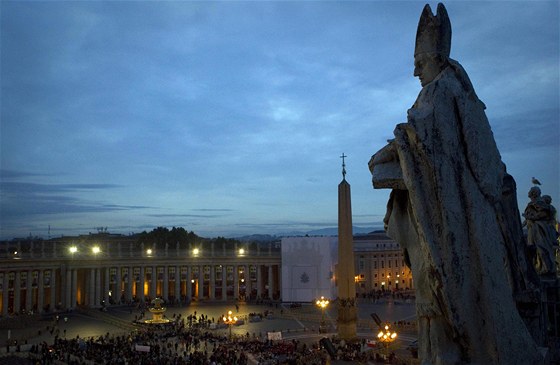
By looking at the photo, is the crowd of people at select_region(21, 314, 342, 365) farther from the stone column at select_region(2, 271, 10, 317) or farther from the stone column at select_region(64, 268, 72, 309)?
the stone column at select_region(64, 268, 72, 309)

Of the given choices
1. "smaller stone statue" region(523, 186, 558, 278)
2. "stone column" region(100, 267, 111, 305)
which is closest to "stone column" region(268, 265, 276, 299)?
"stone column" region(100, 267, 111, 305)

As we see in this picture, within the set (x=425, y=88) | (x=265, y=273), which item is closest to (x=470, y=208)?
(x=425, y=88)

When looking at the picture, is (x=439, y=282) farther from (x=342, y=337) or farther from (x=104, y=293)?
(x=104, y=293)

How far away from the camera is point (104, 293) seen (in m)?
69.6

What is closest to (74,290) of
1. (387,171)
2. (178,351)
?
(178,351)

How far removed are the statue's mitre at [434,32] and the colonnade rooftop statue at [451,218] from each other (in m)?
0.01

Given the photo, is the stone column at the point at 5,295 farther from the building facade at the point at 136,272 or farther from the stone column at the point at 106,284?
the stone column at the point at 106,284

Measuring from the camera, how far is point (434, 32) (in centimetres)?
583

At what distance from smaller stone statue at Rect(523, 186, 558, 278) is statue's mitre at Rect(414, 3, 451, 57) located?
5178mm

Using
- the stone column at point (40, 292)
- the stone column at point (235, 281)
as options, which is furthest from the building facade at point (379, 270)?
the stone column at point (40, 292)

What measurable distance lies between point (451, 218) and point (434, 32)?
86.7 inches

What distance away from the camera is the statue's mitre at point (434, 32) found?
5789 millimetres

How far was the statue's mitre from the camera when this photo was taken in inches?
228

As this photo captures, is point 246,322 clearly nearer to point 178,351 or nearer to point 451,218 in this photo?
point 178,351
